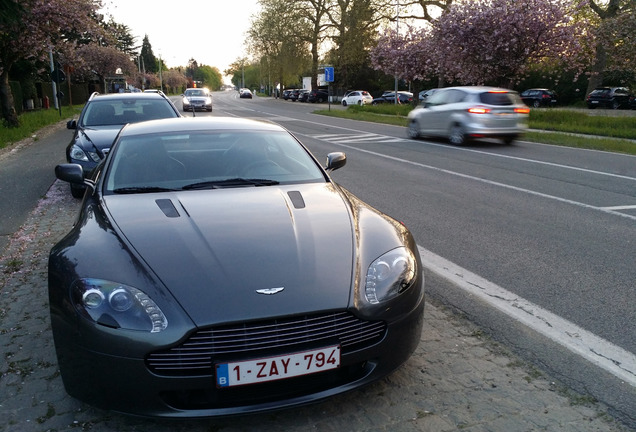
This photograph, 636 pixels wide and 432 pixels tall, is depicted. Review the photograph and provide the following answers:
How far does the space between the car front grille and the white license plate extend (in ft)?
0.11

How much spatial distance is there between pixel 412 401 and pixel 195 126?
2.94m

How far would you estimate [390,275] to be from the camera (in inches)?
113

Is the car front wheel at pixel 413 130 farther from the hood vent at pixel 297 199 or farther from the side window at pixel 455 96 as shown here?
the hood vent at pixel 297 199

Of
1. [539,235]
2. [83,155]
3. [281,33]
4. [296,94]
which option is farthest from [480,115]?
[296,94]

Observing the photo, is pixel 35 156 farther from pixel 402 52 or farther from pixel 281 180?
pixel 402 52

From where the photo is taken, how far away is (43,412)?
108 inches

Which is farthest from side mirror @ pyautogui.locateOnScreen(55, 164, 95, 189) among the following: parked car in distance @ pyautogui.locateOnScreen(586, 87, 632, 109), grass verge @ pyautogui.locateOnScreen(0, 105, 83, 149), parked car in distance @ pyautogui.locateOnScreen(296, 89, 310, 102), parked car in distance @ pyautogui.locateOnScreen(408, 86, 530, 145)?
parked car in distance @ pyautogui.locateOnScreen(296, 89, 310, 102)

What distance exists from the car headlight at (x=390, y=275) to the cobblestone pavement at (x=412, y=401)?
1.82 feet

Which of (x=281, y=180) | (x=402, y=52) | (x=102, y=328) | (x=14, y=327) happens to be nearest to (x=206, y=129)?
(x=281, y=180)

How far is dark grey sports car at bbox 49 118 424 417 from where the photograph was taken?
2420 mm

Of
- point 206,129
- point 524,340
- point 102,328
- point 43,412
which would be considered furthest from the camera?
point 206,129

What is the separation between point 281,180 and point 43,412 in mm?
2119

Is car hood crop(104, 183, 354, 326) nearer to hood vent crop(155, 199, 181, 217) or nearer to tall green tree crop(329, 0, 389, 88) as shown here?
hood vent crop(155, 199, 181, 217)

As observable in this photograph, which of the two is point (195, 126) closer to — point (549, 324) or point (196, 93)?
point (549, 324)
